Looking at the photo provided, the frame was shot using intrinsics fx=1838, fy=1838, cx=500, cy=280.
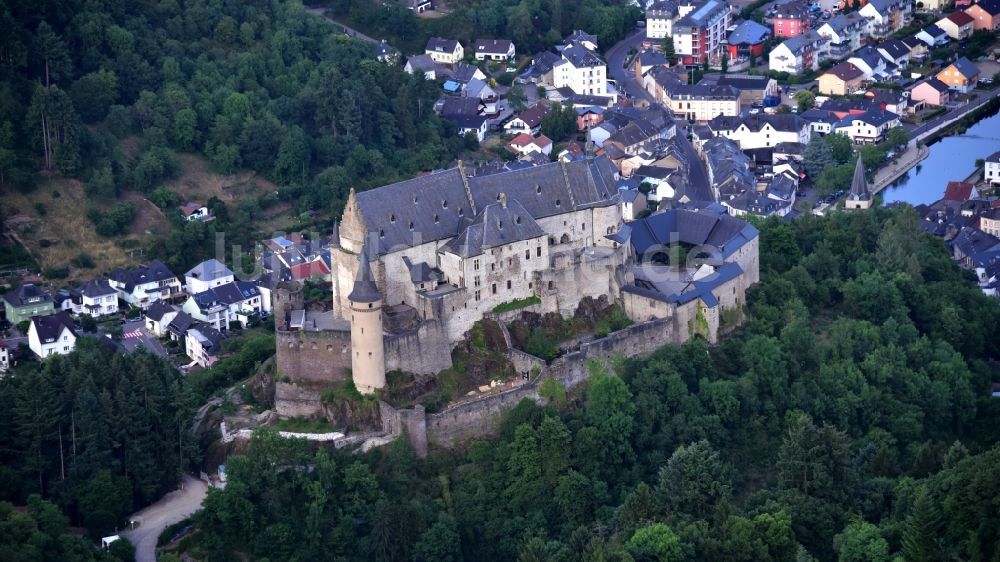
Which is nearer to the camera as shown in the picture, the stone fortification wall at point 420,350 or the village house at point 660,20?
the stone fortification wall at point 420,350

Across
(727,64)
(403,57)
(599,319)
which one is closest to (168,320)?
(599,319)

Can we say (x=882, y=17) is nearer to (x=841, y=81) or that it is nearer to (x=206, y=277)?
(x=841, y=81)

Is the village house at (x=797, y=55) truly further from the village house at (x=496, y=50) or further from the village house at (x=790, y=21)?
the village house at (x=496, y=50)

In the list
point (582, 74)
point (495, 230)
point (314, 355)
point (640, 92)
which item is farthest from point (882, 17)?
point (314, 355)

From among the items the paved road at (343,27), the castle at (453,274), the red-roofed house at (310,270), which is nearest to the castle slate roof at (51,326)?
the red-roofed house at (310,270)

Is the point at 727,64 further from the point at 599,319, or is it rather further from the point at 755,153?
the point at 599,319
